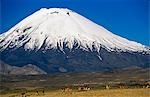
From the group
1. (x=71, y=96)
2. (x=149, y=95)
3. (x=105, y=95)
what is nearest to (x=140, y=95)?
(x=149, y=95)

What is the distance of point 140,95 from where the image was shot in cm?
4216

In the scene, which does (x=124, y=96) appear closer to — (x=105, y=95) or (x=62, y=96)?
(x=105, y=95)

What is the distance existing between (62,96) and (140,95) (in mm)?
8807

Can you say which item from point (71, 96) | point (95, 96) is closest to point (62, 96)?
point (71, 96)

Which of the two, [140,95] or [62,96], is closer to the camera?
[140,95]

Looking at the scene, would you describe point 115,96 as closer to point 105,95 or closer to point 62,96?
point 105,95

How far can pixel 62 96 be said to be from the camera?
46750 millimetres

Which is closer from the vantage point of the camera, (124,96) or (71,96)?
(124,96)

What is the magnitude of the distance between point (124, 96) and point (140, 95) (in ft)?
6.25

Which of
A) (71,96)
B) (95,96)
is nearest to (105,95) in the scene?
A: (95,96)

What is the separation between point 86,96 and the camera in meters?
44.1

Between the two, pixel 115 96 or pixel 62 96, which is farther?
pixel 62 96

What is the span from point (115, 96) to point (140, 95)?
2.39 m

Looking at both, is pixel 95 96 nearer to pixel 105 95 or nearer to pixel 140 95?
pixel 105 95
